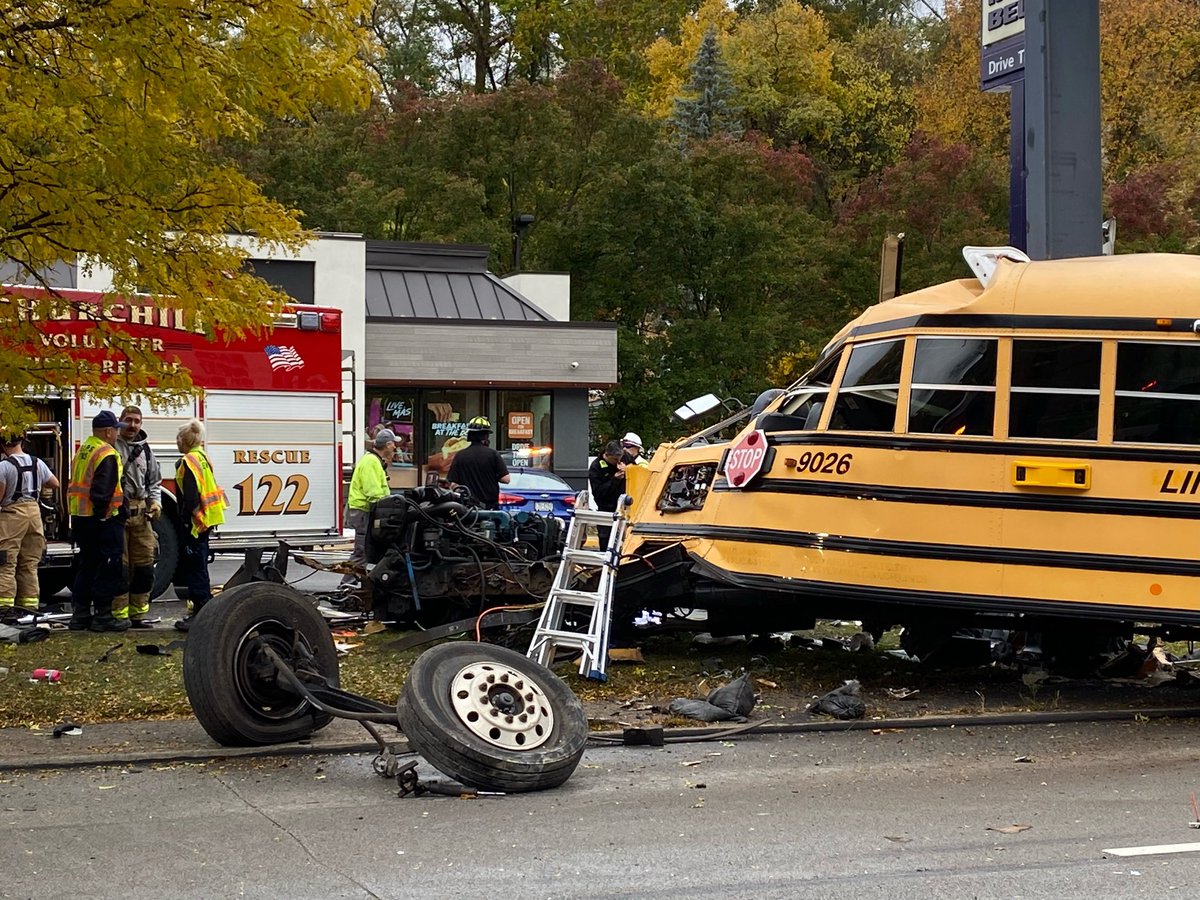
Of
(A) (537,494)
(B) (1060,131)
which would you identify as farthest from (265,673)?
(A) (537,494)

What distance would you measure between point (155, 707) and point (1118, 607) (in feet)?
18.6

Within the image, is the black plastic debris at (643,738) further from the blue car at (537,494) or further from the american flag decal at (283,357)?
the blue car at (537,494)

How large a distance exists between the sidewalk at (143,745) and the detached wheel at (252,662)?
0.10 metres

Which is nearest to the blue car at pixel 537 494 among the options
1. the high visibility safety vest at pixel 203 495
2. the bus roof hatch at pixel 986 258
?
the high visibility safety vest at pixel 203 495

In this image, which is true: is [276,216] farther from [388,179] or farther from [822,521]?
[388,179]

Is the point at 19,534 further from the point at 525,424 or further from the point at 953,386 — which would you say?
the point at 525,424

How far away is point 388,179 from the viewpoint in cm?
3938

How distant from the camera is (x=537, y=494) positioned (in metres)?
21.6

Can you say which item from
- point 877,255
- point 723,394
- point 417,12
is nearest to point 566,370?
point 723,394

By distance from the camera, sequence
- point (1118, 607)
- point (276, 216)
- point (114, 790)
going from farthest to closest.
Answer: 1. point (276, 216)
2. point (1118, 607)
3. point (114, 790)

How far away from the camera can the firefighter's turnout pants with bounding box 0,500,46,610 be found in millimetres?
12500

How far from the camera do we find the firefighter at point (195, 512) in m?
12.6

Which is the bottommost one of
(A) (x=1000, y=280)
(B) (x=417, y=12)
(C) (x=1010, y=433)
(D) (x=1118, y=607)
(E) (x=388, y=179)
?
(D) (x=1118, y=607)

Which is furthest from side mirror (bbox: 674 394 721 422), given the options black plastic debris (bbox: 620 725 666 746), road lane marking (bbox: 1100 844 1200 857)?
road lane marking (bbox: 1100 844 1200 857)
